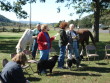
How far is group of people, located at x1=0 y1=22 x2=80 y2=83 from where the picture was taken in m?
6.05

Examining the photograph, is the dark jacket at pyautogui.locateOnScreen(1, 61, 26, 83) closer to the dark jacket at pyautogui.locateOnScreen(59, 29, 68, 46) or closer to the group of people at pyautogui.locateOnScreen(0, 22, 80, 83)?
the group of people at pyautogui.locateOnScreen(0, 22, 80, 83)

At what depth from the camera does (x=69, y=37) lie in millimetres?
11203

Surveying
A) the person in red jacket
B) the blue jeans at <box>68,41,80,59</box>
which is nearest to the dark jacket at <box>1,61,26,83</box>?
the person in red jacket

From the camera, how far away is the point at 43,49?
1005cm

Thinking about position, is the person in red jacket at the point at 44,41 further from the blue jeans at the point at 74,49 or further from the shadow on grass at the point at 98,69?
the shadow on grass at the point at 98,69

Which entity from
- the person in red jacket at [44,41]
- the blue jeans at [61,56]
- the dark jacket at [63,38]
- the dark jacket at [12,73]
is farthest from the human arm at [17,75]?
the blue jeans at [61,56]

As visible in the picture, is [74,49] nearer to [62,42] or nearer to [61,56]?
[61,56]

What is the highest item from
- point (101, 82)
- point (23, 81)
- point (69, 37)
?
point (69, 37)

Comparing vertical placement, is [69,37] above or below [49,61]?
above

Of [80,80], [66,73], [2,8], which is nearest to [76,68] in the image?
[66,73]

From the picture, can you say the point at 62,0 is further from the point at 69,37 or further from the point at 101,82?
the point at 101,82

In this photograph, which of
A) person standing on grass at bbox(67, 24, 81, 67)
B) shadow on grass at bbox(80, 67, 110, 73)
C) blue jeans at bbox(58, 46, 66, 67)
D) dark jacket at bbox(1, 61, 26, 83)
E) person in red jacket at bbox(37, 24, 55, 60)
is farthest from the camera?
person standing on grass at bbox(67, 24, 81, 67)

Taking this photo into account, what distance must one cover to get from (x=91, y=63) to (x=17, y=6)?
1787 cm

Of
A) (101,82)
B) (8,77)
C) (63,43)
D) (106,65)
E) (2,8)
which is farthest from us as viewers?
(2,8)
